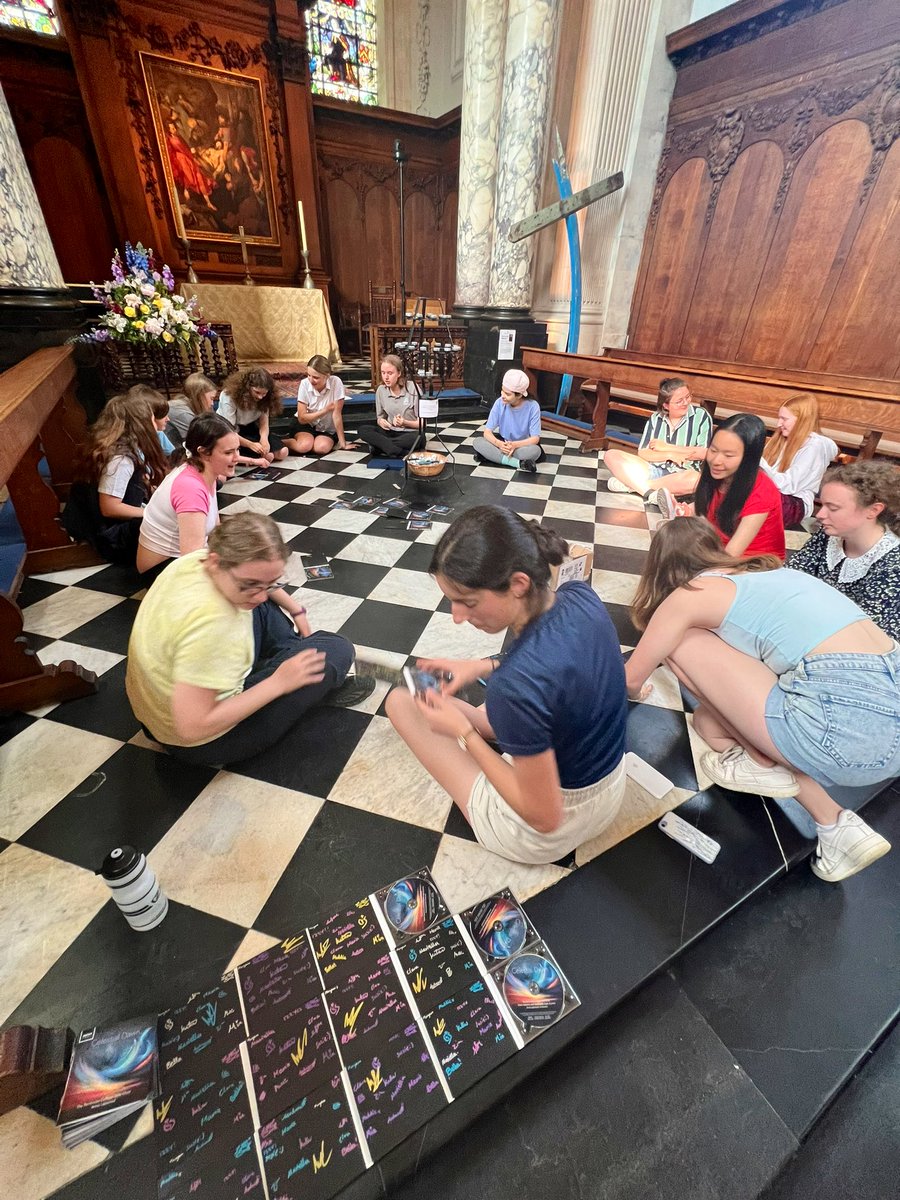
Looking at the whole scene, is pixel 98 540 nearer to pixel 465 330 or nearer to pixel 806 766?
pixel 806 766

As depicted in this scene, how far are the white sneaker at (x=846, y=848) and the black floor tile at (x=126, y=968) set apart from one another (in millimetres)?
1504

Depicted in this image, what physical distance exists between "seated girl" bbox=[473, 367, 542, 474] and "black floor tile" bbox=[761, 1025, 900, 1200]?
3.96 metres

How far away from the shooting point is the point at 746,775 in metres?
1.46

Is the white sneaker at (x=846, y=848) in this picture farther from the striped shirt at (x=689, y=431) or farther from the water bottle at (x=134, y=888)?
the striped shirt at (x=689, y=431)

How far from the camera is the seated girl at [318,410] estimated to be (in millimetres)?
4410

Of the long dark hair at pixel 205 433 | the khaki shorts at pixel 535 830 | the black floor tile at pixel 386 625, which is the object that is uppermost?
the long dark hair at pixel 205 433

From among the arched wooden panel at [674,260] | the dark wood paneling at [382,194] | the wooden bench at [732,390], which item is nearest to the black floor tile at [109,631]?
the wooden bench at [732,390]

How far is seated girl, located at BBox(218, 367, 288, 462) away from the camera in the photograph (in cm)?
398

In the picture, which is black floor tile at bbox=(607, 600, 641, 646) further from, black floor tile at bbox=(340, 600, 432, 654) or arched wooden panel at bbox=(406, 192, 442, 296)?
arched wooden panel at bbox=(406, 192, 442, 296)

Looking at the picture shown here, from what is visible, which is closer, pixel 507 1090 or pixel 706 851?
pixel 507 1090

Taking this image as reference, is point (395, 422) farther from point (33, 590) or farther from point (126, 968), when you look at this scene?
point (126, 968)

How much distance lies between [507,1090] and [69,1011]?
0.90 metres

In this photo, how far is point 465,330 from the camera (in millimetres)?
6184

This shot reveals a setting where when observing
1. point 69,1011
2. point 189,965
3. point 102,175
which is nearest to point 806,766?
point 189,965
